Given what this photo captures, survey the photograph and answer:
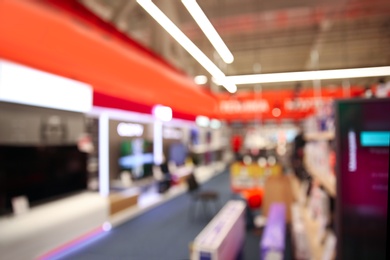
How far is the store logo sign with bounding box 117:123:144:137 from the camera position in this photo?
22.5 ft

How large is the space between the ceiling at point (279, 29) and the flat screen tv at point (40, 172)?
7.64 feet

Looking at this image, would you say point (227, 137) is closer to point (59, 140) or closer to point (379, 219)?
point (59, 140)

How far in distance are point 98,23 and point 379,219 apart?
292cm

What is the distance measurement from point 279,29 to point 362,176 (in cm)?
643

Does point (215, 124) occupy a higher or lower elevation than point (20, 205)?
higher

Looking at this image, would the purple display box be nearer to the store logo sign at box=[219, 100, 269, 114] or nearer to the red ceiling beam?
the red ceiling beam

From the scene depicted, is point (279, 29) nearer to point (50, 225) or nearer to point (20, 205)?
point (50, 225)

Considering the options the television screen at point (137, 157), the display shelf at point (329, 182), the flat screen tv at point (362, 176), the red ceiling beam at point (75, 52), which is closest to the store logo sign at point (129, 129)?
the television screen at point (137, 157)

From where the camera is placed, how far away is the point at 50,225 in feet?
14.1

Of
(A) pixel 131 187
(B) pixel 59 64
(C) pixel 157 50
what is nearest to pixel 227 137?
(A) pixel 131 187

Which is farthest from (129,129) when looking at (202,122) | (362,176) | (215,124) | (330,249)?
(215,124)

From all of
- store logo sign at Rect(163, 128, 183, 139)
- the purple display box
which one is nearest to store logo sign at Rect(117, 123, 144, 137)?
store logo sign at Rect(163, 128, 183, 139)

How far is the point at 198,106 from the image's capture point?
4984 mm

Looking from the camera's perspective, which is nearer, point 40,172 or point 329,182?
point 329,182
